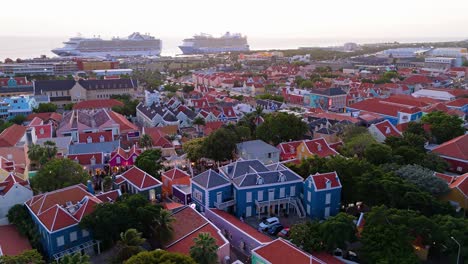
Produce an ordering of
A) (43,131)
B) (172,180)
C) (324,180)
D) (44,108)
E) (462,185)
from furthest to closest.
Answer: (44,108) < (43,131) < (172,180) < (462,185) < (324,180)

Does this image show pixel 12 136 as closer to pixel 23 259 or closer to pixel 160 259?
pixel 23 259

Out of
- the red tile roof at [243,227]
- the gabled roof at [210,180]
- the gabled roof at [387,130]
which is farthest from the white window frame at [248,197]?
the gabled roof at [387,130]

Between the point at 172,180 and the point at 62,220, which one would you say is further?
the point at 172,180

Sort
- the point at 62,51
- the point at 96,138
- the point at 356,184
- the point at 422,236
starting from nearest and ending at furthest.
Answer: the point at 422,236
the point at 356,184
the point at 96,138
the point at 62,51

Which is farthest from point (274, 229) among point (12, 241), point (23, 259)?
point (12, 241)

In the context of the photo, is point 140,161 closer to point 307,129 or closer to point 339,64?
point 307,129

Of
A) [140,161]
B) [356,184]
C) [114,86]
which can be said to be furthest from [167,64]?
[356,184]
